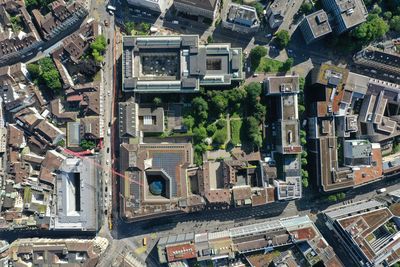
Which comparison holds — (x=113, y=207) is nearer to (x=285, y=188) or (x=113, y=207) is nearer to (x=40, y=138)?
(x=40, y=138)

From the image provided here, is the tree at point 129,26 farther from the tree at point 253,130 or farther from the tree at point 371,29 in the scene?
the tree at point 371,29

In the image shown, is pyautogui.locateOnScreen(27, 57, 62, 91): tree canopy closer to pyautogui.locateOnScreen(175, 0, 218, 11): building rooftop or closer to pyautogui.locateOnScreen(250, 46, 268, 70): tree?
pyautogui.locateOnScreen(175, 0, 218, 11): building rooftop

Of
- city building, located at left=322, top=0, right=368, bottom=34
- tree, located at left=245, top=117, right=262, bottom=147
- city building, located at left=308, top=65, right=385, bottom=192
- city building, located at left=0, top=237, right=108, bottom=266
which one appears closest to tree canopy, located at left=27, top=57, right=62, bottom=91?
city building, located at left=0, top=237, right=108, bottom=266

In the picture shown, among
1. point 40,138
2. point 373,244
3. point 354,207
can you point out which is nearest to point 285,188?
point 354,207

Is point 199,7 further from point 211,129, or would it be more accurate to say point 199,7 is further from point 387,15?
point 387,15

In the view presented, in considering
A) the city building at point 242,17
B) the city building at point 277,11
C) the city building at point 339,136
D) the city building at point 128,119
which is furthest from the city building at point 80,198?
the city building at point 277,11

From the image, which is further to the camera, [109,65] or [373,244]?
[109,65]

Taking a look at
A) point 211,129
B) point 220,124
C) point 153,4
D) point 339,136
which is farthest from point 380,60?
point 153,4
